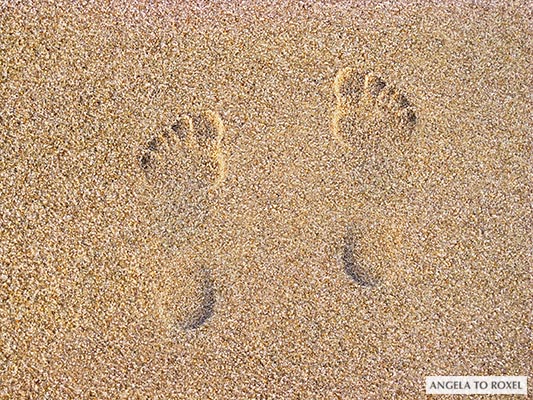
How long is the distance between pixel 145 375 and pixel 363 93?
1145 mm

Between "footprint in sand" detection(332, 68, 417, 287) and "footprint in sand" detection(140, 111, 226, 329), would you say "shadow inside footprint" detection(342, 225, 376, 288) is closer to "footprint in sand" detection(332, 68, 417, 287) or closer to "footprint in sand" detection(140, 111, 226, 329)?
"footprint in sand" detection(332, 68, 417, 287)

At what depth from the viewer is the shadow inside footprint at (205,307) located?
1799 mm

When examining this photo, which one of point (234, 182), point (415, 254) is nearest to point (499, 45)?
point (415, 254)

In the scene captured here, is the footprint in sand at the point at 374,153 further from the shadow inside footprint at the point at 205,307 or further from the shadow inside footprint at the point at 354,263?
the shadow inside footprint at the point at 205,307

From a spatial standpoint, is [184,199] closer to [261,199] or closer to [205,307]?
[261,199]

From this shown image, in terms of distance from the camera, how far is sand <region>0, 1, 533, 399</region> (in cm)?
179

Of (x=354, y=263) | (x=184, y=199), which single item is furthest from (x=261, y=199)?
(x=354, y=263)

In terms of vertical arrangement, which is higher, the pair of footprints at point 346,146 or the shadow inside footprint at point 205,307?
the pair of footprints at point 346,146

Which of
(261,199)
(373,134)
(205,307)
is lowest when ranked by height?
(205,307)

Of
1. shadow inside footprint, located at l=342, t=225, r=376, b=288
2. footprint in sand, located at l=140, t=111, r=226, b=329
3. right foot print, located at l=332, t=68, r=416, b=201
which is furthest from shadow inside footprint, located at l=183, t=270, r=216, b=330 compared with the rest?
right foot print, located at l=332, t=68, r=416, b=201

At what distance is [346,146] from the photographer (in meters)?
1.87

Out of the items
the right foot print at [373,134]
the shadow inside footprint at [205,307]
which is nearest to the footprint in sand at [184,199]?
the shadow inside footprint at [205,307]

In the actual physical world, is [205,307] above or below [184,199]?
below

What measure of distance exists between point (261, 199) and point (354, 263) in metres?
0.37
